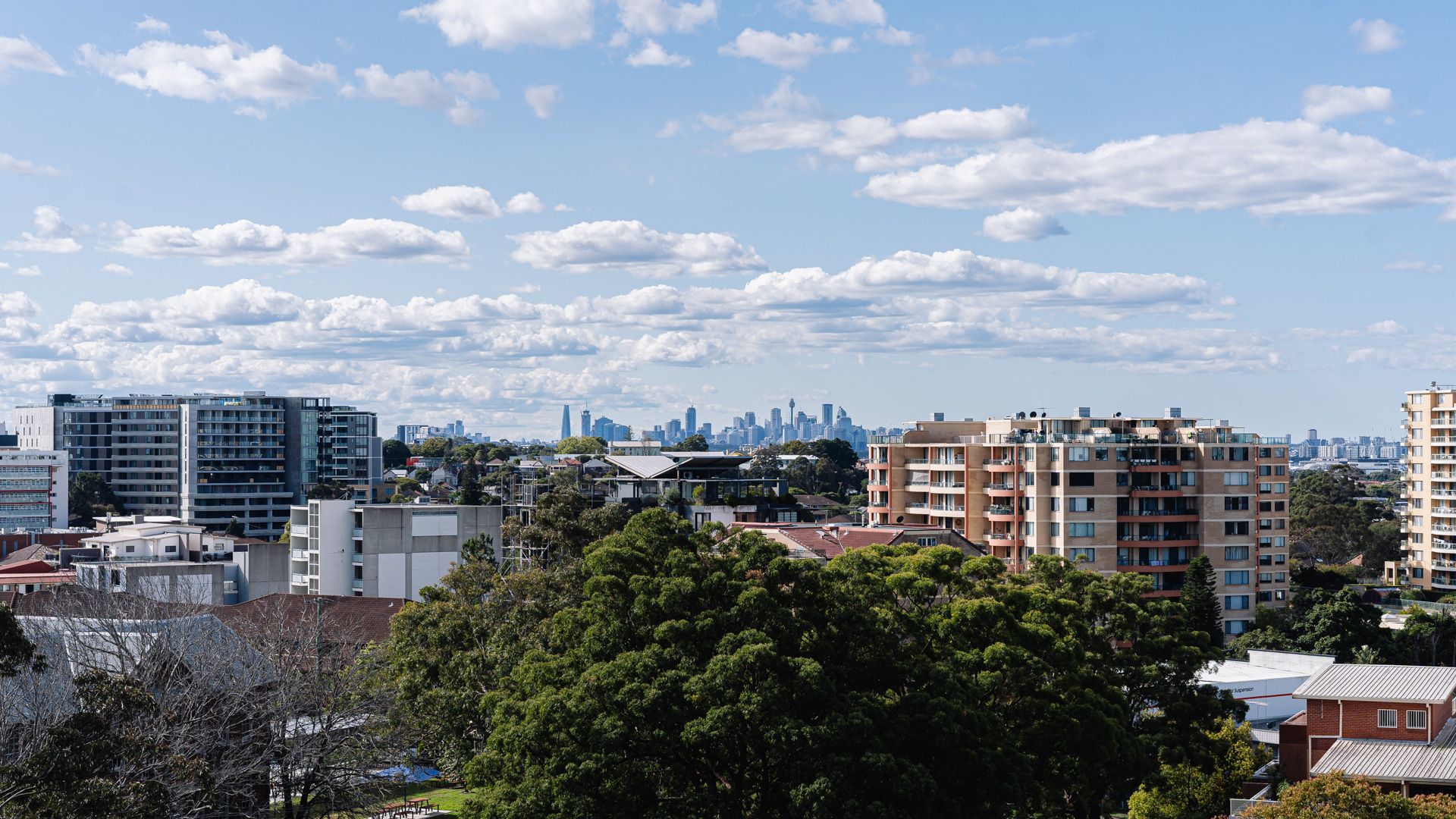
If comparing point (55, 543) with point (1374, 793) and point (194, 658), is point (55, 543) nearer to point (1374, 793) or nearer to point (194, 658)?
point (194, 658)

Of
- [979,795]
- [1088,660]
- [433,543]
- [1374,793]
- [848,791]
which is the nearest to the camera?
[848,791]

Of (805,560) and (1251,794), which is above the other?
(805,560)

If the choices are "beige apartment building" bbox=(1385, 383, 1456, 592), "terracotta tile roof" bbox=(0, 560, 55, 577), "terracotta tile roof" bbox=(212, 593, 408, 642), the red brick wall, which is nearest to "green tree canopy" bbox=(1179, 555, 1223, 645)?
the red brick wall

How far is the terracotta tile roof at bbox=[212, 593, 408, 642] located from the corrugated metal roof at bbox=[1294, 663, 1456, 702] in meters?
31.8

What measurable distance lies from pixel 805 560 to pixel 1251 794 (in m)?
22.5

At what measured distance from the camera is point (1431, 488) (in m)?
118

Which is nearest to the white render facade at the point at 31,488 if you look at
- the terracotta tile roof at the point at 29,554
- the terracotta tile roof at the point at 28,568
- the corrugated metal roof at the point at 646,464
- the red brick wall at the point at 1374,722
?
the terracotta tile roof at the point at 29,554

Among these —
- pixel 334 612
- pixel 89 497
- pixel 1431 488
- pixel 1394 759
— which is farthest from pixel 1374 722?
pixel 89 497

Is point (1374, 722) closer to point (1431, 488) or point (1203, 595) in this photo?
point (1203, 595)

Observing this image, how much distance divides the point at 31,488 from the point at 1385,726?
121 metres

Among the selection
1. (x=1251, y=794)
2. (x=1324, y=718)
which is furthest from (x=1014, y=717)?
(x=1251, y=794)

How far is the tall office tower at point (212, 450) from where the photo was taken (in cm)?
14888

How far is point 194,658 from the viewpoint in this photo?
3597 cm

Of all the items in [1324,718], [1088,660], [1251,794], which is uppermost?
[1088,660]
